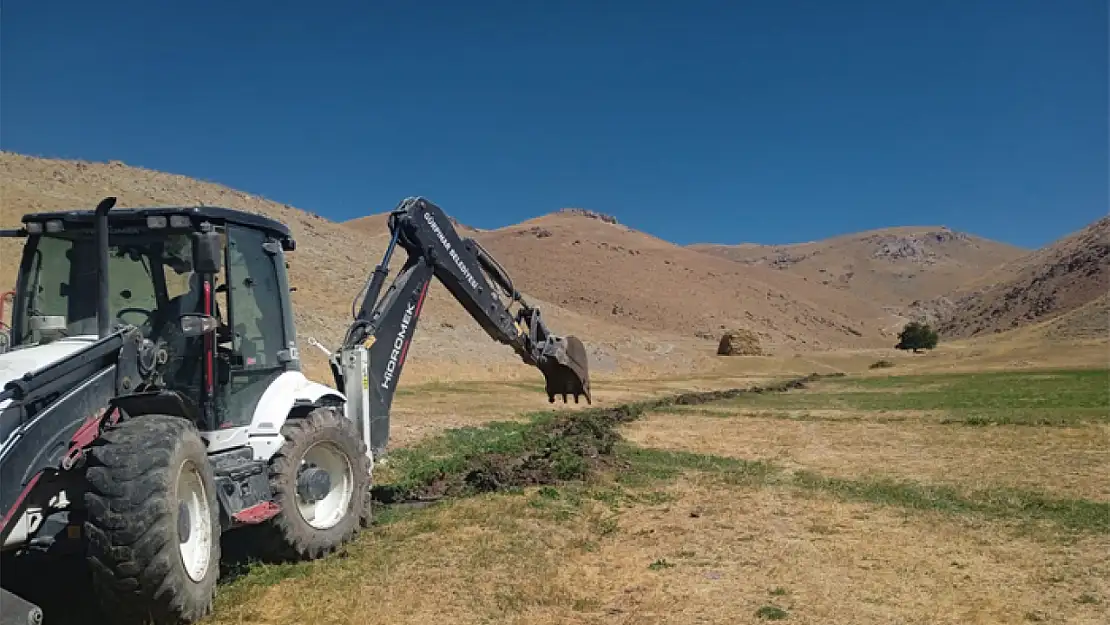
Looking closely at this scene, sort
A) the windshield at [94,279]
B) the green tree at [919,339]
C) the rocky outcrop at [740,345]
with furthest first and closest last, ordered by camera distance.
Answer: the green tree at [919,339]
the rocky outcrop at [740,345]
the windshield at [94,279]

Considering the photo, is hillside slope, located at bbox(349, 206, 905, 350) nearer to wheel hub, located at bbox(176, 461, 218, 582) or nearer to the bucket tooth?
the bucket tooth

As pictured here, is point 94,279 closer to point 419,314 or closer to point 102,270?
point 102,270

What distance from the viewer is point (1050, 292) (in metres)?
102

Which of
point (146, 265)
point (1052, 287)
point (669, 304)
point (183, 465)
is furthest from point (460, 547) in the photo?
point (1052, 287)

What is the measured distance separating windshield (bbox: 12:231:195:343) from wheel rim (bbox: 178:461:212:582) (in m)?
1.68

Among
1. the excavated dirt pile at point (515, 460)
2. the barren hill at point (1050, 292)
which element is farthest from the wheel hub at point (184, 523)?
the barren hill at point (1050, 292)

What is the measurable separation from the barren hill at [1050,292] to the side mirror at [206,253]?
81.5m

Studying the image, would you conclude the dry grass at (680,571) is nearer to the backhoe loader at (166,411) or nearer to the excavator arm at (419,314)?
the backhoe loader at (166,411)

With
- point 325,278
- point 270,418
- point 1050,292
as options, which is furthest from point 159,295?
point 1050,292

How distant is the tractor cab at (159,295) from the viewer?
7301 mm

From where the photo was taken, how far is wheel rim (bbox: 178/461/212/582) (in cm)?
625

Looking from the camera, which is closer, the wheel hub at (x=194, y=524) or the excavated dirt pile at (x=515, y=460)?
the wheel hub at (x=194, y=524)

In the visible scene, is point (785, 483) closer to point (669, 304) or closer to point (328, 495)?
point (328, 495)

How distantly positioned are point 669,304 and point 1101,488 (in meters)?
91.7
